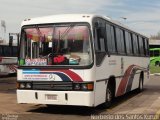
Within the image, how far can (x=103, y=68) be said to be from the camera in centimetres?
1380

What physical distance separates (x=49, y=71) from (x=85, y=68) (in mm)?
1060

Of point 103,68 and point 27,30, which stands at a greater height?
A: point 27,30

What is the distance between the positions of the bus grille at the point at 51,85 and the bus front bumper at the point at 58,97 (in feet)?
0.41

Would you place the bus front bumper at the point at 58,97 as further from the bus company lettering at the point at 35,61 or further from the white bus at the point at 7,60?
the white bus at the point at 7,60

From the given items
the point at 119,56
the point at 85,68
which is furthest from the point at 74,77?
the point at 119,56

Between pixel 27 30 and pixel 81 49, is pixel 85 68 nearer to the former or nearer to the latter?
pixel 81 49

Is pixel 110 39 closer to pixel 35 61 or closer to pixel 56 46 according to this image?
pixel 56 46

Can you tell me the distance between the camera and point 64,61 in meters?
13.1

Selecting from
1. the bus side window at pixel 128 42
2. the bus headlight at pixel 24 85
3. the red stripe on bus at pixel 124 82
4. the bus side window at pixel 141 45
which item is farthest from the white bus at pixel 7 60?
the bus headlight at pixel 24 85

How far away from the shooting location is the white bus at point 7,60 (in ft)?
102

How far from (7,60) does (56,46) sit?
18.9m

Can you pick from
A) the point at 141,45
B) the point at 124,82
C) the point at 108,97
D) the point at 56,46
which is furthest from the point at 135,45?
the point at 56,46

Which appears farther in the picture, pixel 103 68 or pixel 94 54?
pixel 103 68

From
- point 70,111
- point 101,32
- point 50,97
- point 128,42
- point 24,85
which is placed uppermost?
point 101,32
